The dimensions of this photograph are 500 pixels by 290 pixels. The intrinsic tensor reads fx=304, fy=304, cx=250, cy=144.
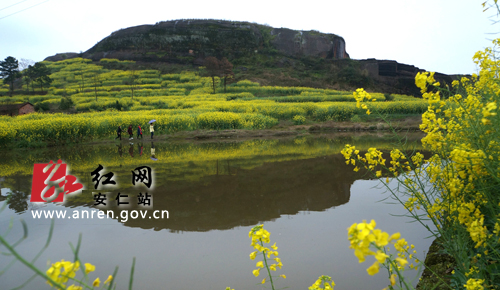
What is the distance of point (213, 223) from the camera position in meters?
4.24

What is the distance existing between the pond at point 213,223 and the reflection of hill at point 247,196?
17 millimetres

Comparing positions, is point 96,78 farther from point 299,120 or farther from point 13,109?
point 299,120

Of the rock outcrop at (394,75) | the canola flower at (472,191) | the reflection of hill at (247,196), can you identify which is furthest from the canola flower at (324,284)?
the rock outcrop at (394,75)

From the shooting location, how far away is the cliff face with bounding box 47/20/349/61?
46.8 meters

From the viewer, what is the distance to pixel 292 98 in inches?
944

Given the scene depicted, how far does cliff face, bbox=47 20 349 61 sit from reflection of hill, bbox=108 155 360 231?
136ft

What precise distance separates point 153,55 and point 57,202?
43012mm

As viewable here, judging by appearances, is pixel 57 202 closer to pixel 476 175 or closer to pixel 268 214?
pixel 268 214

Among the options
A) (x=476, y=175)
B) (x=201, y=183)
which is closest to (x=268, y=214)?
(x=201, y=183)

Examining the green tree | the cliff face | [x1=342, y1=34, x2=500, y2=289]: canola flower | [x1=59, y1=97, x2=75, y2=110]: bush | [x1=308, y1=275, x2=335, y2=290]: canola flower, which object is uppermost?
the cliff face
